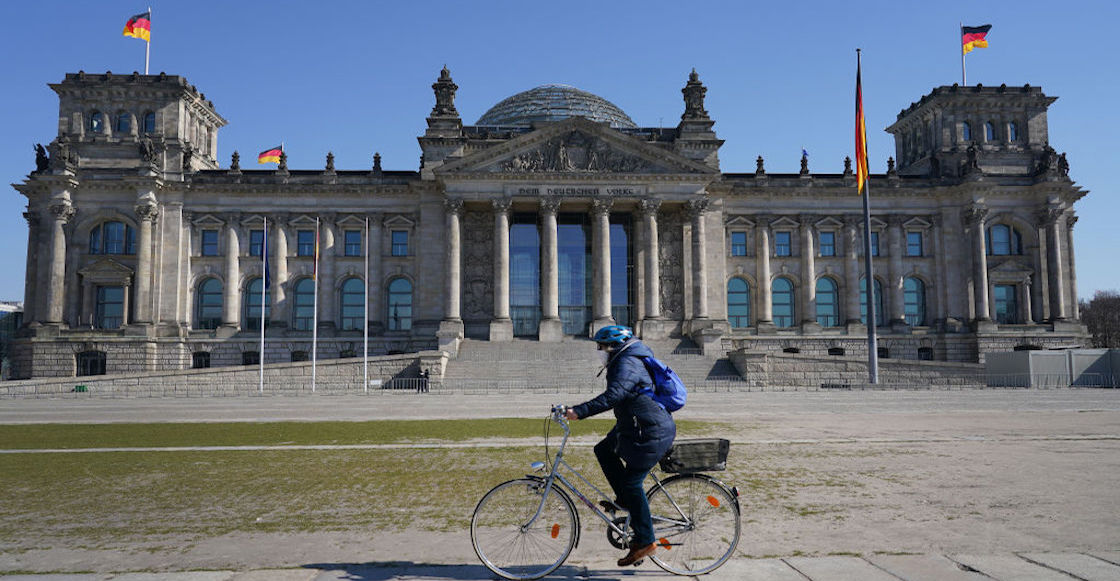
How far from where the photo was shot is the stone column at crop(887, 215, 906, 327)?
6625cm

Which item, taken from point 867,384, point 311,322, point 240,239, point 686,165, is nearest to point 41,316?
point 240,239

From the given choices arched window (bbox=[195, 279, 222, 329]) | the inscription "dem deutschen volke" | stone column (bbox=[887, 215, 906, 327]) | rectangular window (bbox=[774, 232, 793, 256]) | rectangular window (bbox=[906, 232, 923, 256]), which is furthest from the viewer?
rectangular window (bbox=[906, 232, 923, 256])

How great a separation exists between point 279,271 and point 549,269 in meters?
22.3

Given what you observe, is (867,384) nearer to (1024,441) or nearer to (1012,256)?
(1024,441)

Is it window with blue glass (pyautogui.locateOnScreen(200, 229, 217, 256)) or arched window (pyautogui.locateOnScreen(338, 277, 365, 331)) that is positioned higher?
window with blue glass (pyautogui.locateOnScreen(200, 229, 217, 256))

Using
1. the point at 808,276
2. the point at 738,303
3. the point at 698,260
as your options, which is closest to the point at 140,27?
the point at 698,260

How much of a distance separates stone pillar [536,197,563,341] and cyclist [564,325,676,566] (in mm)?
51375

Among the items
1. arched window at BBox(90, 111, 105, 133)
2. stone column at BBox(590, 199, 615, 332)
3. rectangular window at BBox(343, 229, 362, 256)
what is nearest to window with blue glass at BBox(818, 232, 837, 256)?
stone column at BBox(590, 199, 615, 332)

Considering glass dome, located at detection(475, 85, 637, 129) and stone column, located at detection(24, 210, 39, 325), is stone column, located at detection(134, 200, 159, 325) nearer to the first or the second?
stone column, located at detection(24, 210, 39, 325)

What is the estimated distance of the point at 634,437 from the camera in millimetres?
7184

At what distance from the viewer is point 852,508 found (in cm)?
998

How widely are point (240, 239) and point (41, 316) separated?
1587 centimetres

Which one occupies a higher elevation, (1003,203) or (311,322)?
(1003,203)

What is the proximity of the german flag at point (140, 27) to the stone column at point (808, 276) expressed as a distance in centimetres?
5502
